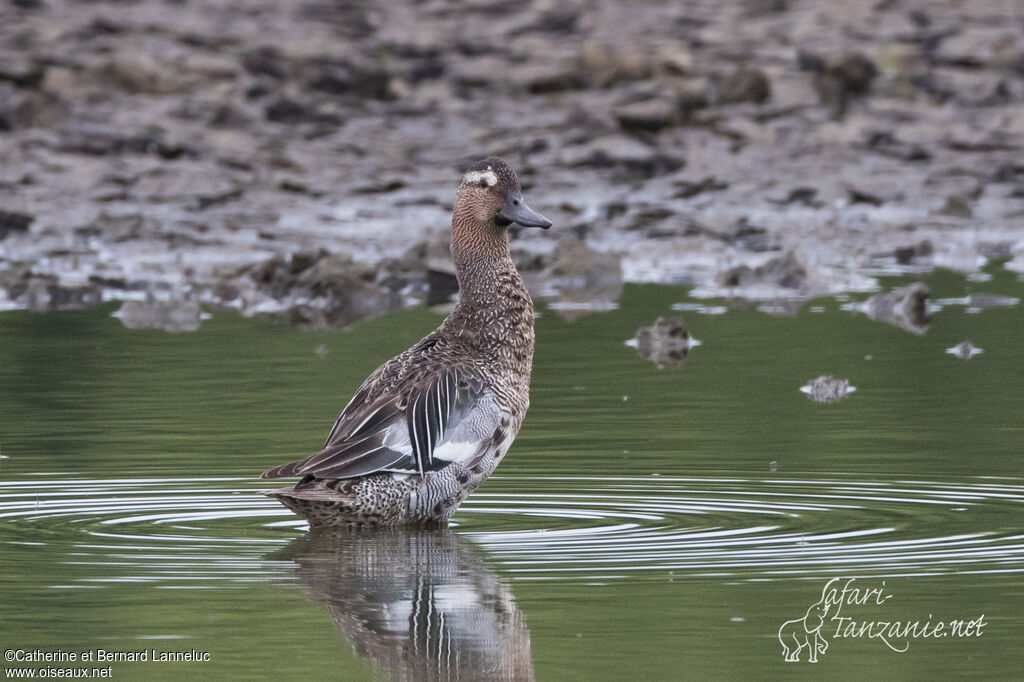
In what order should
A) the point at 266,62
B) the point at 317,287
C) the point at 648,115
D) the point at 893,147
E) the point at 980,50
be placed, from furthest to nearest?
the point at 266,62 < the point at 980,50 < the point at 648,115 < the point at 893,147 < the point at 317,287

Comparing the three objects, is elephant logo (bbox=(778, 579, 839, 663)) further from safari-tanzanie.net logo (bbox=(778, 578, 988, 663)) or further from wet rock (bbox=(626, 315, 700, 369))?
wet rock (bbox=(626, 315, 700, 369))

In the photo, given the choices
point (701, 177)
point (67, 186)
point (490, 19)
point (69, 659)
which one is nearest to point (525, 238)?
point (701, 177)

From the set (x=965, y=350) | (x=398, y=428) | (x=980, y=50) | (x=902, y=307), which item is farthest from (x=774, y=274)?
(x=980, y=50)

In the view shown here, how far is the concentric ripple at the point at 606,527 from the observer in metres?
6.96

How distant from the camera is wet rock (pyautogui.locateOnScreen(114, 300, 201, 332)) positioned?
1430cm

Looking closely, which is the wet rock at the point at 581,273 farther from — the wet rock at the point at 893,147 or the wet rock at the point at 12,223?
the wet rock at the point at 893,147

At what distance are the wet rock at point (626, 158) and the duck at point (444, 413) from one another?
488 inches

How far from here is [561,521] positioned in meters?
7.88

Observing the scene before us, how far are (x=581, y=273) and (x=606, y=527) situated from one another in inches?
353

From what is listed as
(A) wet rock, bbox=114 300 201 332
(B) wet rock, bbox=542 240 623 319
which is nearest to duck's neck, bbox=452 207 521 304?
(A) wet rock, bbox=114 300 201 332

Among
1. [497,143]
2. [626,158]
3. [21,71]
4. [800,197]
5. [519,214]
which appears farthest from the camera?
[21,71]

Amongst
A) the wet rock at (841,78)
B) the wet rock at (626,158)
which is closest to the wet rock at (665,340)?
the wet rock at (626,158)

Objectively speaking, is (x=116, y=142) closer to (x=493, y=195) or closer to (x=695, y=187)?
(x=695, y=187)

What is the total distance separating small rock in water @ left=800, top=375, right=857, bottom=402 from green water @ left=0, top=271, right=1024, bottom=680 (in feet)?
0.25
